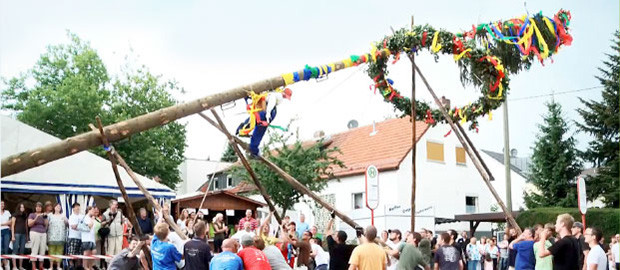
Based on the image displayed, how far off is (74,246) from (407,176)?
21.4 meters

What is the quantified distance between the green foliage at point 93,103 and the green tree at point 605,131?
21.2 meters

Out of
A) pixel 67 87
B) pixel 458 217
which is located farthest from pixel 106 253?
pixel 67 87

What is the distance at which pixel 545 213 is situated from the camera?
2488 centimetres

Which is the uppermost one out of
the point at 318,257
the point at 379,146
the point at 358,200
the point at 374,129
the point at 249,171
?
the point at 374,129

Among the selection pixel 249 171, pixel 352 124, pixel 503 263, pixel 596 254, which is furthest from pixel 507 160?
pixel 352 124

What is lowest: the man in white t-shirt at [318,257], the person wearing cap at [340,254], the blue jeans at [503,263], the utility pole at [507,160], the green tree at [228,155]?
the blue jeans at [503,263]

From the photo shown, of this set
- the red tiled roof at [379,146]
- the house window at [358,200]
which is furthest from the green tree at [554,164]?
the house window at [358,200]

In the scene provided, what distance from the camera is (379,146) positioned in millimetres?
37188

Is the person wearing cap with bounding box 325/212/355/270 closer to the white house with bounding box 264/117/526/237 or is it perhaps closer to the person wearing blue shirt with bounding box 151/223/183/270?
the person wearing blue shirt with bounding box 151/223/183/270

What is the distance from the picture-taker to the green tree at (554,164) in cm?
3488

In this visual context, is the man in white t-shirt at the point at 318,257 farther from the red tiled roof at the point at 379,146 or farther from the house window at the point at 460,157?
the house window at the point at 460,157

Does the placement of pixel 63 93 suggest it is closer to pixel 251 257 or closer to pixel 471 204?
pixel 471 204

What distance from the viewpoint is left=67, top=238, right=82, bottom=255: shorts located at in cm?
1554

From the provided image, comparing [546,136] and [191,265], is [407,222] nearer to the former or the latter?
[546,136]
